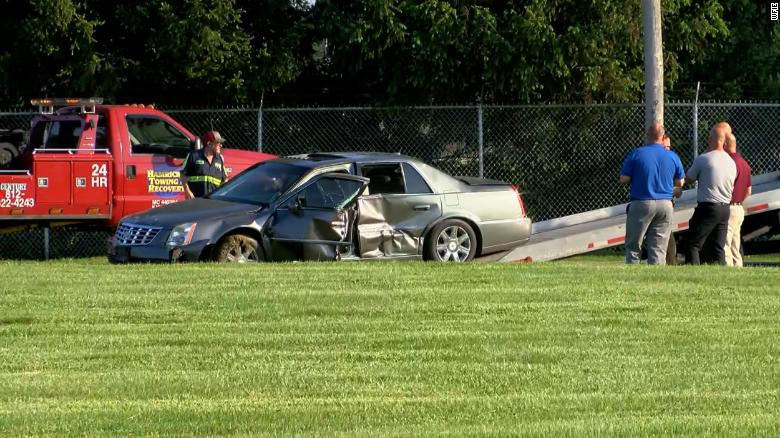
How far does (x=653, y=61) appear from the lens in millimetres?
20188

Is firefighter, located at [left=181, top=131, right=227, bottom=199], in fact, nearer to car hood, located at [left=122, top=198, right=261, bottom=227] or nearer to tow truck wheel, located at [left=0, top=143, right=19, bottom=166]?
car hood, located at [left=122, top=198, right=261, bottom=227]

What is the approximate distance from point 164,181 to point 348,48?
4464mm

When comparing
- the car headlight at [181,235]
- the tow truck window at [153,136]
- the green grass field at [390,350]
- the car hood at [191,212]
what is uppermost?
the tow truck window at [153,136]

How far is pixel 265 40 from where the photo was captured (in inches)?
923

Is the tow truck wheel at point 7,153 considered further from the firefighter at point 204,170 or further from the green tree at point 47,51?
the green tree at point 47,51

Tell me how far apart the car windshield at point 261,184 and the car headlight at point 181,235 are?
0.84 m

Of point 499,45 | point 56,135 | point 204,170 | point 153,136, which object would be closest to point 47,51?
point 56,135

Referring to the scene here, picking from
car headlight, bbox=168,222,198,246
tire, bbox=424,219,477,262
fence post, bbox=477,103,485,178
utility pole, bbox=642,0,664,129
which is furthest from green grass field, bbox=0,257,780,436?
fence post, bbox=477,103,485,178

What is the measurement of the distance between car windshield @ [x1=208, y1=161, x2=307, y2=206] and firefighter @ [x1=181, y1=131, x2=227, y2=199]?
1.01 metres

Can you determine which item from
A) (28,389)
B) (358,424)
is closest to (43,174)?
(28,389)

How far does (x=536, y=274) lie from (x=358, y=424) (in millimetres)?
6193

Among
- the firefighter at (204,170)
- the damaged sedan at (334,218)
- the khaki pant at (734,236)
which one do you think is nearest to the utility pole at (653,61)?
the damaged sedan at (334,218)

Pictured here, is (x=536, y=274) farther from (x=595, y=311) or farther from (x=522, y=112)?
(x=522, y=112)

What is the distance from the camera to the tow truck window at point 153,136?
18891 millimetres
